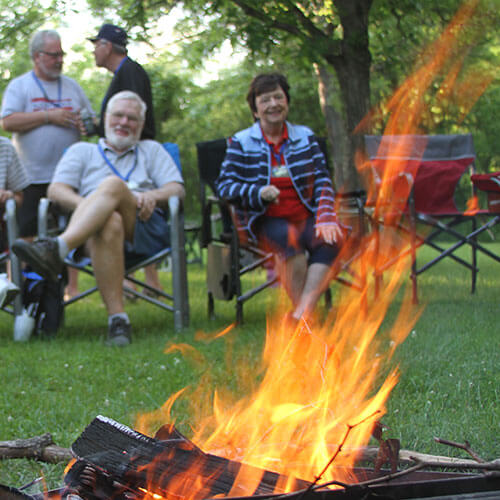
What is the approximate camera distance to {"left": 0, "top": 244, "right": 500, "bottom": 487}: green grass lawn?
228cm

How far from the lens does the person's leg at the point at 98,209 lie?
3902 mm

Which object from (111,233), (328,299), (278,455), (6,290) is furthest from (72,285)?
(278,455)

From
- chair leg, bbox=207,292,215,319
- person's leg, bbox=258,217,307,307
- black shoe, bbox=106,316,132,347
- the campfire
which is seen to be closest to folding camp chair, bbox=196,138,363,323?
chair leg, bbox=207,292,215,319

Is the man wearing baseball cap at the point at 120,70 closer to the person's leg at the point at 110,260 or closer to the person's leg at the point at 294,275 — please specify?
the person's leg at the point at 110,260

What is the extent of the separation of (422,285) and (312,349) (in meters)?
4.41

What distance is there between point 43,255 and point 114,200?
0.60 metres

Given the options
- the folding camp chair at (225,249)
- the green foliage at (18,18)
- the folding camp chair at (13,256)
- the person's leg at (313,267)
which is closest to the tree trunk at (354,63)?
the folding camp chair at (225,249)

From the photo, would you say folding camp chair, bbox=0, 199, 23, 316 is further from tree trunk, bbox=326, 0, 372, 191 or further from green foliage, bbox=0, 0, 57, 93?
tree trunk, bbox=326, 0, 372, 191

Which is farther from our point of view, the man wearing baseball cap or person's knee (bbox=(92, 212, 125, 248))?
the man wearing baseball cap

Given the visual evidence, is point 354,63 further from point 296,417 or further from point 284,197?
point 296,417

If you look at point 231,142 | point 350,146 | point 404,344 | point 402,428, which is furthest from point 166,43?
point 402,428

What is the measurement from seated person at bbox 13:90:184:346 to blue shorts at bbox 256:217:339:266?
0.69m

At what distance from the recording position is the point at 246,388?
2.88 meters

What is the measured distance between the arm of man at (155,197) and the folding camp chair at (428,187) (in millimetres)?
1602
